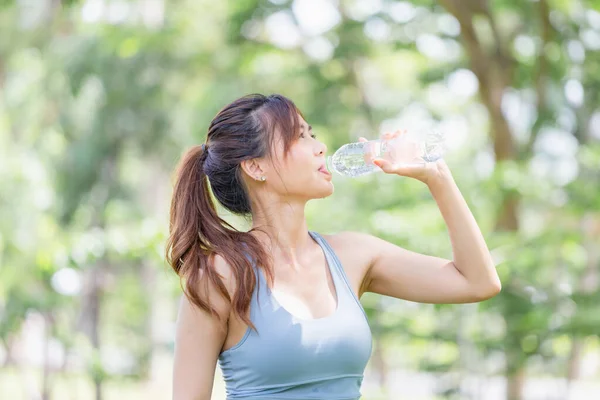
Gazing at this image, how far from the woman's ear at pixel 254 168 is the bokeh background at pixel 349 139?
467cm

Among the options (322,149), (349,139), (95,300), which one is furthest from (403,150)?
(95,300)

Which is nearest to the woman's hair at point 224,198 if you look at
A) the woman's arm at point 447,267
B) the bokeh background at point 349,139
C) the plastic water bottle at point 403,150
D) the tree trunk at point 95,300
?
the plastic water bottle at point 403,150

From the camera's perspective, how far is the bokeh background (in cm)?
796

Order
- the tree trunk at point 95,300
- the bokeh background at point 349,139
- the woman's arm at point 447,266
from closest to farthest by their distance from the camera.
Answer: the woman's arm at point 447,266 → the bokeh background at point 349,139 → the tree trunk at point 95,300

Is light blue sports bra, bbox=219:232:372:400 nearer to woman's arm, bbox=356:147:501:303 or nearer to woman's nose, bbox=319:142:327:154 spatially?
woman's arm, bbox=356:147:501:303

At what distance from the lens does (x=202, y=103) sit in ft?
38.8

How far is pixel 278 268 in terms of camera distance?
2201mm

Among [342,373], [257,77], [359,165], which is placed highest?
[359,165]

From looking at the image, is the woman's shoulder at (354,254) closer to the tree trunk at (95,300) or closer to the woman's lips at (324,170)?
the woman's lips at (324,170)

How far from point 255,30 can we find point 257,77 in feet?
7.19

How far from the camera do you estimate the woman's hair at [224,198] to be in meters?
2.09

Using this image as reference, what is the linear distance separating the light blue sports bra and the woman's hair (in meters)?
0.05

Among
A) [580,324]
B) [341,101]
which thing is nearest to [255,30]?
[341,101]

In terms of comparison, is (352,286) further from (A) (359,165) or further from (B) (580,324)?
(B) (580,324)
